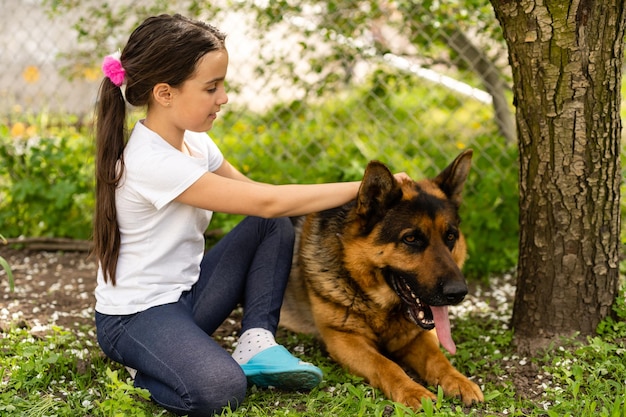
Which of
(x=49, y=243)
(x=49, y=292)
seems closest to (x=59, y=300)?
(x=49, y=292)

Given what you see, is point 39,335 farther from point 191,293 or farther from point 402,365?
point 402,365

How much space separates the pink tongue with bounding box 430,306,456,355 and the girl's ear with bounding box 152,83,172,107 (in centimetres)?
149

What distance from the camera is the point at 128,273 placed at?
121 inches

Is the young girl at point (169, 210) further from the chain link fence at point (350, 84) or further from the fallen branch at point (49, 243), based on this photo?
the fallen branch at point (49, 243)

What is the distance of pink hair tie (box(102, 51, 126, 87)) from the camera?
9.75 ft

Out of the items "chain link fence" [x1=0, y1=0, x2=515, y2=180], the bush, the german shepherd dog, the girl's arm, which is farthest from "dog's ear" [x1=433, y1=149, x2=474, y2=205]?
the bush

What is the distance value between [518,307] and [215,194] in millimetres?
1672

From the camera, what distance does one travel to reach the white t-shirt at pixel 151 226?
295 centimetres

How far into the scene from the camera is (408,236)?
10.3ft

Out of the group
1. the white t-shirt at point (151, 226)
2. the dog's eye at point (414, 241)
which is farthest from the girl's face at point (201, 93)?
the dog's eye at point (414, 241)

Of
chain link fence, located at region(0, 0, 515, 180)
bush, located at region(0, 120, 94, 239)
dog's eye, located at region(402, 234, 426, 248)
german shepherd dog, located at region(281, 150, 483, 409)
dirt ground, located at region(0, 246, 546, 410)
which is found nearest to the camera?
german shepherd dog, located at region(281, 150, 483, 409)

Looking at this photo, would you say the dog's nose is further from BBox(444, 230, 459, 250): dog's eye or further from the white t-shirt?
the white t-shirt

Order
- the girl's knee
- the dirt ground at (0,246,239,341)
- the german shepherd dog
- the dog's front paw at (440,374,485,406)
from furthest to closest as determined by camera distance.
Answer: the dirt ground at (0,246,239,341) → the german shepherd dog → the dog's front paw at (440,374,485,406) → the girl's knee

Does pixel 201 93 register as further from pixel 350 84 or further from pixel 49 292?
pixel 350 84
